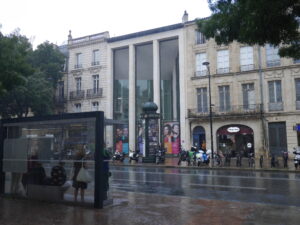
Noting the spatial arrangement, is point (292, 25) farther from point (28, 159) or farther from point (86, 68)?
point (86, 68)

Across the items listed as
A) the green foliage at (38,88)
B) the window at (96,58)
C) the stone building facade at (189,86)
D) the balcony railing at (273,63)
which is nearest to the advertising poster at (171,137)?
the stone building facade at (189,86)

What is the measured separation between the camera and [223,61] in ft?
109

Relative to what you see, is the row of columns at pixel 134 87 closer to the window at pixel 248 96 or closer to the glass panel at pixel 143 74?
the glass panel at pixel 143 74

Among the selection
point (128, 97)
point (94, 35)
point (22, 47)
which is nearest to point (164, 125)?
point (128, 97)

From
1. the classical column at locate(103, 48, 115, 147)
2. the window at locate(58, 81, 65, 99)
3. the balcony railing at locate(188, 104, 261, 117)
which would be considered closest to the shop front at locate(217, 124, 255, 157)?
the balcony railing at locate(188, 104, 261, 117)

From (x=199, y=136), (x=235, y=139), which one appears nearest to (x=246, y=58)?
(x=235, y=139)

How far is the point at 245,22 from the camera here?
8.28 metres

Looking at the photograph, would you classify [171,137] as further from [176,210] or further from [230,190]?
[176,210]

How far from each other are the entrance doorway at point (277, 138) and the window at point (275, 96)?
163 centimetres

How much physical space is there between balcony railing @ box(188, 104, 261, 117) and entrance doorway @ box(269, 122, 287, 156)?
215 cm

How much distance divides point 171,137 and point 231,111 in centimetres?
748

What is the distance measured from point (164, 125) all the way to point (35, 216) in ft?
95.6

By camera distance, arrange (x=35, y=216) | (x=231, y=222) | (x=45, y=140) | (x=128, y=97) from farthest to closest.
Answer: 1. (x=128, y=97)
2. (x=45, y=140)
3. (x=35, y=216)
4. (x=231, y=222)

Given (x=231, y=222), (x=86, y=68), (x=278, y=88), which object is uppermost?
(x=86, y=68)
